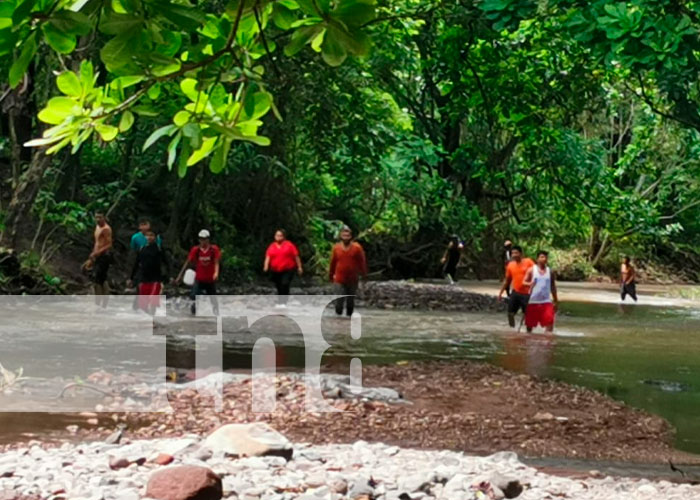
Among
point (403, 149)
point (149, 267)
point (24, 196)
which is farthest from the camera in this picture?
point (403, 149)

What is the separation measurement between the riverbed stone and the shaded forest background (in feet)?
13.3

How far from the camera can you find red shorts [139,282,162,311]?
704 inches

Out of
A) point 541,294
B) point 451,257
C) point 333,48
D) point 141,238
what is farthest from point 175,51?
point 451,257

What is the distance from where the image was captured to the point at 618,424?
394 inches

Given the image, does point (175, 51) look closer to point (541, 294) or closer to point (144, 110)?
point (144, 110)

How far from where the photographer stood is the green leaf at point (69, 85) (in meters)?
2.94

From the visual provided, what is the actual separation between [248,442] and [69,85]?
5.01m

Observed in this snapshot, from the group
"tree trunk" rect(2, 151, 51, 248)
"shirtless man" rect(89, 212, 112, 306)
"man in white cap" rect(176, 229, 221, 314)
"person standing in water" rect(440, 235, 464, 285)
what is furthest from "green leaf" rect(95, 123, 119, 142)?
"person standing in water" rect(440, 235, 464, 285)

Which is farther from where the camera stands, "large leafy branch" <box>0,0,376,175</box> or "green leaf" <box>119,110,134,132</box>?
"green leaf" <box>119,110,134,132</box>

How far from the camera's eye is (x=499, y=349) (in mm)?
16000

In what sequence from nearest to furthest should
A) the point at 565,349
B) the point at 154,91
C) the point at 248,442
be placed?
the point at 154,91
the point at 248,442
the point at 565,349

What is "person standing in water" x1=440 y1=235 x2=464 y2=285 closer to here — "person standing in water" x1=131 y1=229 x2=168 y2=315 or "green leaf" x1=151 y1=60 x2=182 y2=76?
"person standing in water" x1=131 y1=229 x2=168 y2=315

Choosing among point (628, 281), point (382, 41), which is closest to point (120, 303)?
point (382, 41)

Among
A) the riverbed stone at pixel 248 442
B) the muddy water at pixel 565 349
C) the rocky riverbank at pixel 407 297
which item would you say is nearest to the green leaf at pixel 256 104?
the riverbed stone at pixel 248 442
